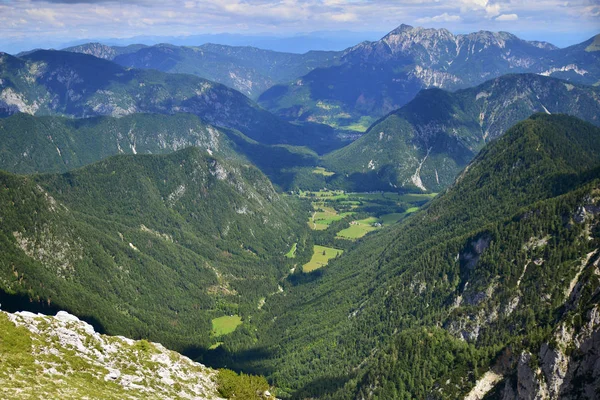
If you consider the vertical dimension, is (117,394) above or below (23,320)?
below

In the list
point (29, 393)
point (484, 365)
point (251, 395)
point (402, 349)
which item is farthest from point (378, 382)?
point (29, 393)

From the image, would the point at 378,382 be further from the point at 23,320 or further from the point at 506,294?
the point at 23,320

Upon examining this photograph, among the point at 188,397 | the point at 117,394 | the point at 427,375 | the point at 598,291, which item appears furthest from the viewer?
the point at 427,375

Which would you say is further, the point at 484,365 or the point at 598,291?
the point at 484,365

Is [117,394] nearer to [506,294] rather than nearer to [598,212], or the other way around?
[506,294]

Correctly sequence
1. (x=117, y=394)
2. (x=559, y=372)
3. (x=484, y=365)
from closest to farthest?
(x=117, y=394), (x=559, y=372), (x=484, y=365)

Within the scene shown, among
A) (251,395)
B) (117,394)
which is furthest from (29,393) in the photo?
(251,395)

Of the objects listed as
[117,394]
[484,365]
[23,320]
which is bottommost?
[484,365]
